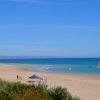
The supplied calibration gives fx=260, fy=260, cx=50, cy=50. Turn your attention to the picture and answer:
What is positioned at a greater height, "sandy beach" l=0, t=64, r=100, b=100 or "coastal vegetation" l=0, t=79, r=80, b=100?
"coastal vegetation" l=0, t=79, r=80, b=100

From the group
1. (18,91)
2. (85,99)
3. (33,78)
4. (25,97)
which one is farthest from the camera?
(33,78)

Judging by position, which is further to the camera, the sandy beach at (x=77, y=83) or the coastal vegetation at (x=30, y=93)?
the sandy beach at (x=77, y=83)

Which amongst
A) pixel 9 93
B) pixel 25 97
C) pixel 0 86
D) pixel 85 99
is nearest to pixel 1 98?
pixel 9 93

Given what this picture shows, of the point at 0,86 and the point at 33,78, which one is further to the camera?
the point at 33,78

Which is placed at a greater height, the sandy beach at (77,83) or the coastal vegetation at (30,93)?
the coastal vegetation at (30,93)

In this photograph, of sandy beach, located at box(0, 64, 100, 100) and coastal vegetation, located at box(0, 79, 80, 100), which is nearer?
coastal vegetation, located at box(0, 79, 80, 100)

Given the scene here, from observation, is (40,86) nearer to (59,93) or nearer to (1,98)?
(59,93)

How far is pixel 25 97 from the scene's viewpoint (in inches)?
267

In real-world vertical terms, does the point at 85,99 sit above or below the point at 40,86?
below

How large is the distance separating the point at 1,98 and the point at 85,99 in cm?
904

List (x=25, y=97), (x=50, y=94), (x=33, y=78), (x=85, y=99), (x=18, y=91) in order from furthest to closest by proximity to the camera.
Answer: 1. (x=33, y=78)
2. (x=85, y=99)
3. (x=50, y=94)
4. (x=18, y=91)
5. (x=25, y=97)

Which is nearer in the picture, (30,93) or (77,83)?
(30,93)

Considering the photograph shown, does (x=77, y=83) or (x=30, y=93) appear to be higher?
(x=30, y=93)

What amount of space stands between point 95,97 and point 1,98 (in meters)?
10.1
